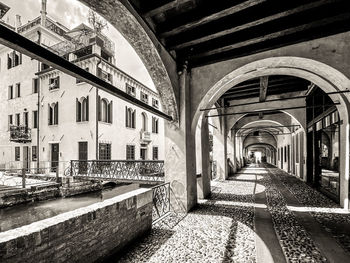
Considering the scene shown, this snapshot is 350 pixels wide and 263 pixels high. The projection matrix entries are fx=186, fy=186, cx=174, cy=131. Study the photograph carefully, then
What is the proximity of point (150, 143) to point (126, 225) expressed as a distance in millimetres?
15319

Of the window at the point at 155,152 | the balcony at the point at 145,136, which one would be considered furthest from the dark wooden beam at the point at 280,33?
the window at the point at 155,152

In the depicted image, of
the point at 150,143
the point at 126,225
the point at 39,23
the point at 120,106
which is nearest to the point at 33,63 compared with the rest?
the point at 39,23

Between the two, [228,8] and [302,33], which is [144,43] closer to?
[228,8]

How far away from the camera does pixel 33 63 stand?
15.6 m

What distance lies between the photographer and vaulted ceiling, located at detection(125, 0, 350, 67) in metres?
3.33

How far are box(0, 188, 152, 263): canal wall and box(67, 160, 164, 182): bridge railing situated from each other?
5.66 meters

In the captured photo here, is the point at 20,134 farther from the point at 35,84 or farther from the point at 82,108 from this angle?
the point at 82,108

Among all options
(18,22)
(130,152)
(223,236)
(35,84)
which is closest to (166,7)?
(223,236)

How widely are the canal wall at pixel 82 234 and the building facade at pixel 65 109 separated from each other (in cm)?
1010

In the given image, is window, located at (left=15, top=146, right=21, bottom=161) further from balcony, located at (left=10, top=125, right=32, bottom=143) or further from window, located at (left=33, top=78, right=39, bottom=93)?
window, located at (left=33, top=78, right=39, bottom=93)

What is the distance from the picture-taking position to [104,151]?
526 inches

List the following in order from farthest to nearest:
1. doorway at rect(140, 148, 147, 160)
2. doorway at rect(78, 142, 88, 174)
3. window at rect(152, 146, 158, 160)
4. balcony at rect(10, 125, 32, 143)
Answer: window at rect(152, 146, 158, 160), doorway at rect(140, 148, 147, 160), balcony at rect(10, 125, 32, 143), doorway at rect(78, 142, 88, 174)

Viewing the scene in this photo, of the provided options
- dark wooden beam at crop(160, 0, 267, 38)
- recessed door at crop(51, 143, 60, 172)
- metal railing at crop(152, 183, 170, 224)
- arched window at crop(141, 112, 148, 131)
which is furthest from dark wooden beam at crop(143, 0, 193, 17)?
arched window at crop(141, 112, 148, 131)

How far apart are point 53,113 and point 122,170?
8356 millimetres
